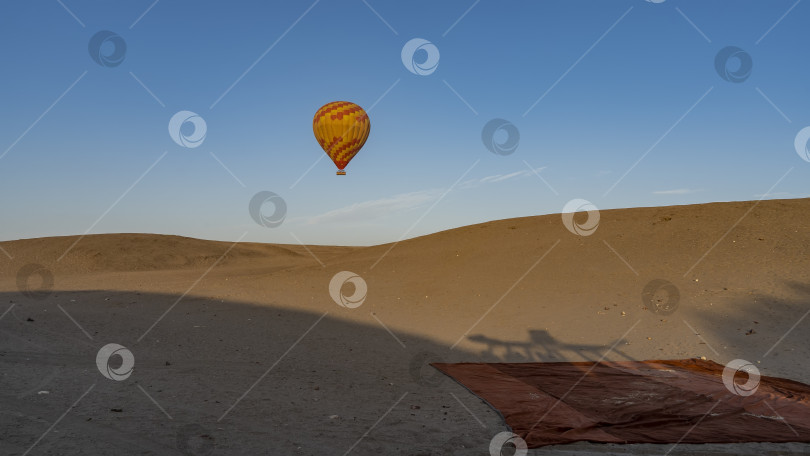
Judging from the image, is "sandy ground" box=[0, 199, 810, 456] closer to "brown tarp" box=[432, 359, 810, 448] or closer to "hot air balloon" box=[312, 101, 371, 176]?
"brown tarp" box=[432, 359, 810, 448]

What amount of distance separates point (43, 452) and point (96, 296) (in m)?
17.9

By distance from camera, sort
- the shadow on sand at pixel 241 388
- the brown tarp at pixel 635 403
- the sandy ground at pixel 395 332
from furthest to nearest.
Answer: the brown tarp at pixel 635 403 → the sandy ground at pixel 395 332 → the shadow on sand at pixel 241 388

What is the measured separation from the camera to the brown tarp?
7.52m

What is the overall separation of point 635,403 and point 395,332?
8.40 m

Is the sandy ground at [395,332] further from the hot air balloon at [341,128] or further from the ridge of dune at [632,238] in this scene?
the hot air balloon at [341,128]

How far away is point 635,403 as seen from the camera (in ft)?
29.5

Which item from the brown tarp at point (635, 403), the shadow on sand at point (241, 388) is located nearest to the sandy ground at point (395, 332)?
the shadow on sand at point (241, 388)

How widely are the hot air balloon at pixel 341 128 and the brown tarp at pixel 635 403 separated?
1280 cm

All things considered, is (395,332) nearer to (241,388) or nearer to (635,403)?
(241,388)

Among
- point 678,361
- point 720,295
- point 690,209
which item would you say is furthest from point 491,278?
point 690,209

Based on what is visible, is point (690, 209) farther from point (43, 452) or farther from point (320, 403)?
point (43, 452)

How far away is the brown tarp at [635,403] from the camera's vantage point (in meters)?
7.52

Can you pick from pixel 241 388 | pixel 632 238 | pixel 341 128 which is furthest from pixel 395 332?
pixel 632 238

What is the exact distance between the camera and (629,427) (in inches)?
308
